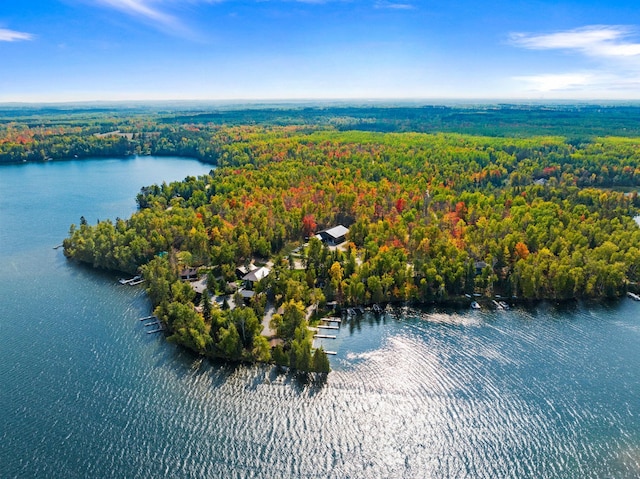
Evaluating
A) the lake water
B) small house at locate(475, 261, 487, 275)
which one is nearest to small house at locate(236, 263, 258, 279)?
the lake water

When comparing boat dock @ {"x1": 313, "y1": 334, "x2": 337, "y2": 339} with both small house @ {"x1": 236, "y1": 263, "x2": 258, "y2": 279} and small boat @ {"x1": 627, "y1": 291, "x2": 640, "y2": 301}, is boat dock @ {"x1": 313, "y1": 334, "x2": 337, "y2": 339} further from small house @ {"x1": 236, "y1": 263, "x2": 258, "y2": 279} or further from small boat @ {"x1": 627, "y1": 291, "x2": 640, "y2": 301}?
small boat @ {"x1": 627, "y1": 291, "x2": 640, "y2": 301}

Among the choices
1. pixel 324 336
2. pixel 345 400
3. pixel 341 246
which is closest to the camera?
pixel 345 400

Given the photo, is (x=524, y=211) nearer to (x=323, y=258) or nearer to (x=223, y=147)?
(x=323, y=258)

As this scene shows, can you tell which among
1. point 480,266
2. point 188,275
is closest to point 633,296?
point 480,266

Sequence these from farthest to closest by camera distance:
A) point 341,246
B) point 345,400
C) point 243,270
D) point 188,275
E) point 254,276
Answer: point 341,246 → point 243,270 → point 188,275 → point 254,276 → point 345,400

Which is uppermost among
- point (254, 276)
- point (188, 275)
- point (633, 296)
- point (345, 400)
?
point (254, 276)

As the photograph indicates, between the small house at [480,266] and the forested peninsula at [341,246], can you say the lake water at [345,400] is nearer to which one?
the forested peninsula at [341,246]

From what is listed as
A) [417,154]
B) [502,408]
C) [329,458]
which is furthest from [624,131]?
[329,458]

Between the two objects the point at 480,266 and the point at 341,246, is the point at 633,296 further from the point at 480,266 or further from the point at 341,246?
the point at 341,246

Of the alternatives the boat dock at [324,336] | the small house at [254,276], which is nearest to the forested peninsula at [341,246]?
the small house at [254,276]
